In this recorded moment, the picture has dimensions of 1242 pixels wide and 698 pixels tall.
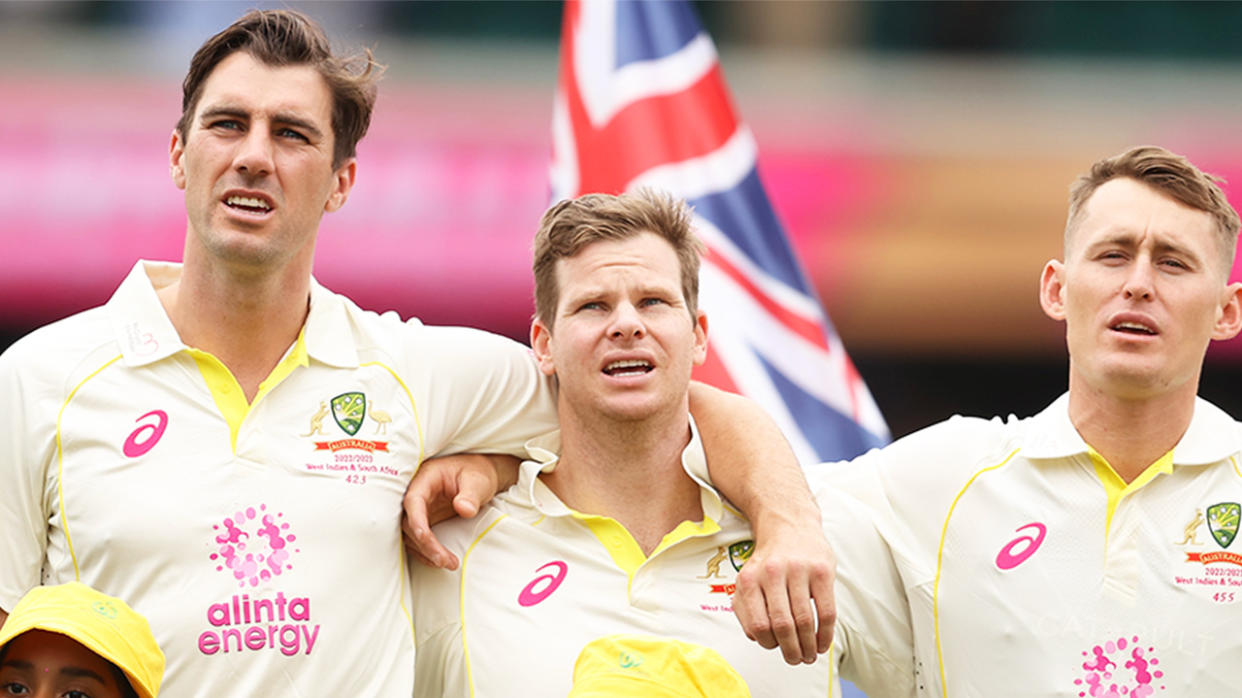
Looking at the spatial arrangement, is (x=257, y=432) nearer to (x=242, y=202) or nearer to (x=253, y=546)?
(x=253, y=546)

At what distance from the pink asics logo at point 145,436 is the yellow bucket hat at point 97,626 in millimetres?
337

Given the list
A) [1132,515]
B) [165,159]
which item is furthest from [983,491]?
[165,159]

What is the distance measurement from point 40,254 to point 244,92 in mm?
7609

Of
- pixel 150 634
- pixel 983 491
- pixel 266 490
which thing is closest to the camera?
pixel 150 634

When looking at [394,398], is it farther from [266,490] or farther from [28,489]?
[28,489]

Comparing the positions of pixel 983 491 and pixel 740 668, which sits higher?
pixel 983 491

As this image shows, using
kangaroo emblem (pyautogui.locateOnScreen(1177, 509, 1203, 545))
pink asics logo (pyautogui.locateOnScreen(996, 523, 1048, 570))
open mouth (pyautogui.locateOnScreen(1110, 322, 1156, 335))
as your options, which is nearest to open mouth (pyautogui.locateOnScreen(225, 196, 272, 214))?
pink asics logo (pyautogui.locateOnScreen(996, 523, 1048, 570))

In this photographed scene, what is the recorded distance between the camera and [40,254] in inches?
438

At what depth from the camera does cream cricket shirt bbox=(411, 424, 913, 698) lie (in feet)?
13.0

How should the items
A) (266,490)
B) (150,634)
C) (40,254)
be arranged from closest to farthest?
(150,634) < (266,490) < (40,254)

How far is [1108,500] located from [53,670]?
2282 mm

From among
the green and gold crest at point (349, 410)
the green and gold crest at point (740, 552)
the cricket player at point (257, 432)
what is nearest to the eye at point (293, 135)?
the cricket player at point (257, 432)

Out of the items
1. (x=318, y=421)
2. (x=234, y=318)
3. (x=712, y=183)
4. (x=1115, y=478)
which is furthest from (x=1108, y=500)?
(x=712, y=183)

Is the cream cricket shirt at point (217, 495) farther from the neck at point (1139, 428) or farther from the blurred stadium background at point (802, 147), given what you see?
the blurred stadium background at point (802, 147)
